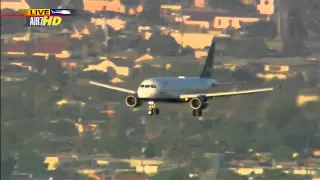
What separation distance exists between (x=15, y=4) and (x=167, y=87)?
1731 inches

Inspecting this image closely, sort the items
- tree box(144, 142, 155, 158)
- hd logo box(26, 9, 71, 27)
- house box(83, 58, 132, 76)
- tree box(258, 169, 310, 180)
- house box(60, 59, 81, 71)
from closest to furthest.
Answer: tree box(258, 169, 310, 180) → tree box(144, 142, 155, 158) → house box(83, 58, 132, 76) → house box(60, 59, 81, 71) → hd logo box(26, 9, 71, 27)

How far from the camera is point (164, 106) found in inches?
3952

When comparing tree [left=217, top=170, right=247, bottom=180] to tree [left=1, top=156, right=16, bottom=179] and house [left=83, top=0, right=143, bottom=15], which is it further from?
house [left=83, top=0, right=143, bottom=15]

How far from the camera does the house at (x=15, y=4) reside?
115688 millimetres

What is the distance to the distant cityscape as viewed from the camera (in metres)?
95.2

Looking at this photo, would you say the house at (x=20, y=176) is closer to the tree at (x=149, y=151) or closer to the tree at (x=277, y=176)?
the tree at (x=149, y=151)

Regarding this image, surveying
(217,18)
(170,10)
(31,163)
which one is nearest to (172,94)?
(31,163)

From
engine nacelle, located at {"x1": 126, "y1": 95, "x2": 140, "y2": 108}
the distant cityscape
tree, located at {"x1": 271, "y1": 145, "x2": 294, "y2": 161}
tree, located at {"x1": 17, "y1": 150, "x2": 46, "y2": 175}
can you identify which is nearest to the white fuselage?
engine nacelle, located at {"x1": 126, "y1": 95, "x2": 140, "y2": 108}

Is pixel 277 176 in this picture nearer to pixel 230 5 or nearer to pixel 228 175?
pixel 228 175

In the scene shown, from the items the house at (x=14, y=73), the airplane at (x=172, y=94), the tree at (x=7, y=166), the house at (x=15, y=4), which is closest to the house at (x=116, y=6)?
the house at (x=15, y=4)

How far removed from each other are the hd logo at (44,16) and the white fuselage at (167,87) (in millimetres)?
37892

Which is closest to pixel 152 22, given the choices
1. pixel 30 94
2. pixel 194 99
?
pixel 30 94

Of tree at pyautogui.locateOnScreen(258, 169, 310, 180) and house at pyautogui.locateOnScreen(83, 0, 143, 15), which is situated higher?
house at pyautogui.locateOnScreen(83, 0, 143, 15)

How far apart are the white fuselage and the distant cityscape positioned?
45.7 ft
